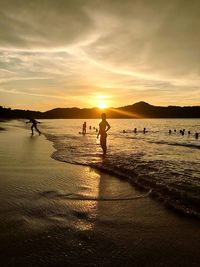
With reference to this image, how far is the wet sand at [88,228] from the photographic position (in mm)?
4121

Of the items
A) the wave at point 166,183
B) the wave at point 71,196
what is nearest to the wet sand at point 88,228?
the wave at point 71,196

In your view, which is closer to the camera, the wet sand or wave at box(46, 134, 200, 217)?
the wet sand

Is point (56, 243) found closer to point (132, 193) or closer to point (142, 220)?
point (142, 220)

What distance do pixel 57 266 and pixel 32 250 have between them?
23.6 inches

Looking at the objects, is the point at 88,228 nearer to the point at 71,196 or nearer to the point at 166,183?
the point at 71,196

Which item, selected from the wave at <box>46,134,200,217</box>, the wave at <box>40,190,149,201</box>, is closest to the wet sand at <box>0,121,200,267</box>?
the wave at <box>40,190,149,201</box>

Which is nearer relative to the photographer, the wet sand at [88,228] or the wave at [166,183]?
the wet sand at [88,228]

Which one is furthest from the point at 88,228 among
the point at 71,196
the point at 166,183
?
the point at 166,183

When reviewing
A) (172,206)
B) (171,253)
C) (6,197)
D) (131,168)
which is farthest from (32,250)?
(131,168)

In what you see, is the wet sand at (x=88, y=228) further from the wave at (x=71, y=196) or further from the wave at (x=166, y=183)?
the wave at (x=166, y=183)

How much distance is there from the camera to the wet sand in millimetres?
4121

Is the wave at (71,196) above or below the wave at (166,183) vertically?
above

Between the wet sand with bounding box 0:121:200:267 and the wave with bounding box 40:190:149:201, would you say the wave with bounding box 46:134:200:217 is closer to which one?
the wave with bounding box 40:190:149:201

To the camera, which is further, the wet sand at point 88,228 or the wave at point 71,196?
the wave at point 71,196
